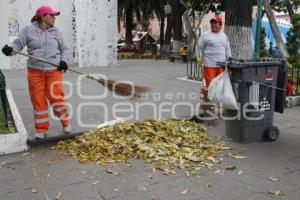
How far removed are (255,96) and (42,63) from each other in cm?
283

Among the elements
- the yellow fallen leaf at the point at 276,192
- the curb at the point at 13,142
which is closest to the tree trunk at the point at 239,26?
the curb at the point at 13,142

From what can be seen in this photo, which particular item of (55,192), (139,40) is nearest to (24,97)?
(55,192)

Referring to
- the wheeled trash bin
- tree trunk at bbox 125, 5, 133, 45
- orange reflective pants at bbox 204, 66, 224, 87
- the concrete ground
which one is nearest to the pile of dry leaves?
the concrete ground

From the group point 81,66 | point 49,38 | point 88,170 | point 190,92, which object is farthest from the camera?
point 81,66

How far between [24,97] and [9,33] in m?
6.56

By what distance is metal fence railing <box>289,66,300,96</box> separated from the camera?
30.4 feet

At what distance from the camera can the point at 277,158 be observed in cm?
536

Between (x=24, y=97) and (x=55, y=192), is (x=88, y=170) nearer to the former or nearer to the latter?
(x=55, y=192)

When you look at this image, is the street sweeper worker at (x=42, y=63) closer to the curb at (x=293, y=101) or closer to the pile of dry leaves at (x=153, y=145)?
the pile of dry leaves at (x=153, y=145)

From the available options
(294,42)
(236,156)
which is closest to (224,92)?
(236,156)

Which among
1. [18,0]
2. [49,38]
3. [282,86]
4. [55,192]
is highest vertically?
[18,0]

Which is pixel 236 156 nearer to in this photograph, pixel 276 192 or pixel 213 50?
pixel 276 192

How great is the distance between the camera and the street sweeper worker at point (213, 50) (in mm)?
7289

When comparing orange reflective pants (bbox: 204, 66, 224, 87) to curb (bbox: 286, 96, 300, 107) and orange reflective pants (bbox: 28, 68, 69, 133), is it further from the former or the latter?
orange reflective pants (bbox: 28, 68, 69, 133)
